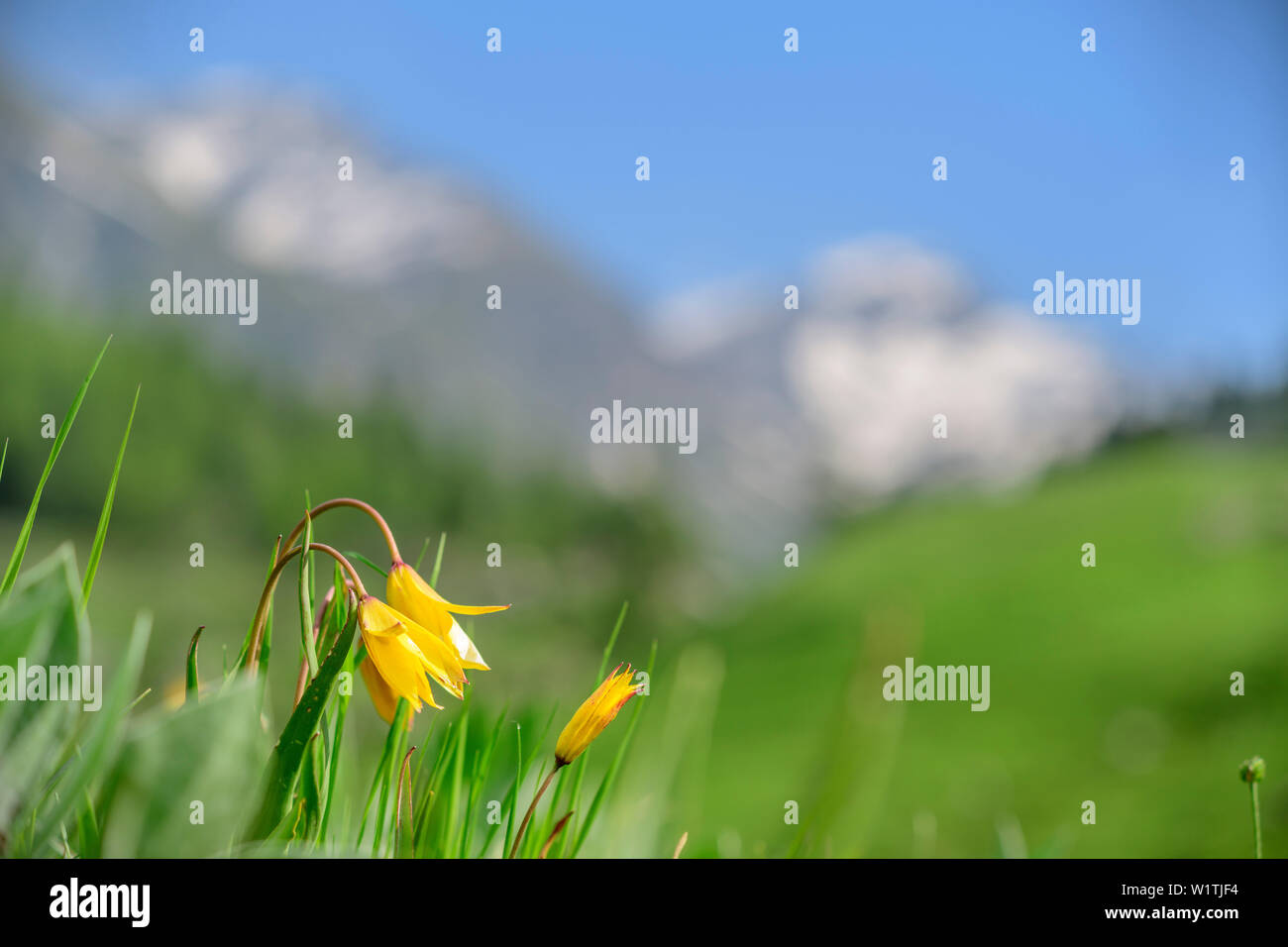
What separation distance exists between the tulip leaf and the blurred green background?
94 mm

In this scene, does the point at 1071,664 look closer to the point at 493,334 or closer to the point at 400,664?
the point at 400,664

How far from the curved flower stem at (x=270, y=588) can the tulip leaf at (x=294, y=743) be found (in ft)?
0.10

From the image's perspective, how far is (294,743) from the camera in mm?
211

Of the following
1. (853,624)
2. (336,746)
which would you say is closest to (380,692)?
(336,746)

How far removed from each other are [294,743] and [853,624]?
4399 mm

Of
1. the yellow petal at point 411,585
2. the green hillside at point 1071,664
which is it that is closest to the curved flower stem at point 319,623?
the yellow petal at point 411,585

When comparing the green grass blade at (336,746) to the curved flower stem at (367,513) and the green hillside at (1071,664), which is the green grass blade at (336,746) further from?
the green hillside at (1071,664)

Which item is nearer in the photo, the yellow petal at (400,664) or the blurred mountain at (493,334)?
the yellow petal at (400,664)

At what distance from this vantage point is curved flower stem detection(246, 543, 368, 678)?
9.5 inches

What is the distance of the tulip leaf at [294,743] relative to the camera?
206mm

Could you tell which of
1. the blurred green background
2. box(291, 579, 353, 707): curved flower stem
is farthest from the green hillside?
box(291, 579, 353, 707): curved flower stem

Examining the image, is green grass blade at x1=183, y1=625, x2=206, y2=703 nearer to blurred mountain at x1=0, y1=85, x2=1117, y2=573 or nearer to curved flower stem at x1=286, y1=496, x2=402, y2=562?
curved flower stem at x1=286, y1=496, x2=402, y2=562
